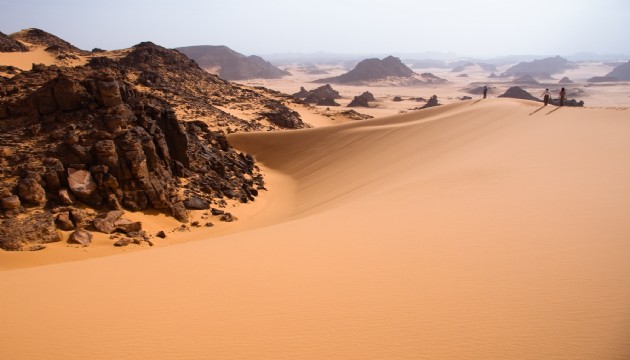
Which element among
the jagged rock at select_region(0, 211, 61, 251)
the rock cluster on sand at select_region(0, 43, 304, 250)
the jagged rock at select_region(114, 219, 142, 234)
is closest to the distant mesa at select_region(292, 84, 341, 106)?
the rock cluster on sand at select_region(0, 43, 304, 250)

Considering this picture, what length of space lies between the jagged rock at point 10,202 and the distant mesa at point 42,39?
108 ft

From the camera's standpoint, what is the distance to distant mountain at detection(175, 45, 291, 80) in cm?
10306

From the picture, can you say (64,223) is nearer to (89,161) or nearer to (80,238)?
(80,238)

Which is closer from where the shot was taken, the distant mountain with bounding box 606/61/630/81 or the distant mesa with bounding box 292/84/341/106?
the distant mesa with bounding box 292/84/341/106

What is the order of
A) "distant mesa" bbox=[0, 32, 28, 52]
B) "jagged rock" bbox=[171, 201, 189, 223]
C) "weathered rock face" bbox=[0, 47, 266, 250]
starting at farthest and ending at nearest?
"distant mesa" bbox=[0, 32, 28, 52] < "jagged rock" bbox=[171, 201, 189, 223] < "weathered rock face" bbox=[0, 47, 266, 250]

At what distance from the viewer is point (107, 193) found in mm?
9609

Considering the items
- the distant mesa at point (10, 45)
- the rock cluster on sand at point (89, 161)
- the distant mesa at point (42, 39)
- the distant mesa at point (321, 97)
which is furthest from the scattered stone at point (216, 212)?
the distant mesa at point (321, 97)

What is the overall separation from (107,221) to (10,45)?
33717mm

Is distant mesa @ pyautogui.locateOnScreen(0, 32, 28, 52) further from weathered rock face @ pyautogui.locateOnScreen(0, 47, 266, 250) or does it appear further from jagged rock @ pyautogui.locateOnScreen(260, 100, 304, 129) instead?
weathered rock face @ pyautogui.locateOnScreen(0, 47, 266, 250)

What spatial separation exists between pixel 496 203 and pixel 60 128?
10.6 metres

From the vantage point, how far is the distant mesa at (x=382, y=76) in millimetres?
93938

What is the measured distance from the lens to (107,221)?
8852mm

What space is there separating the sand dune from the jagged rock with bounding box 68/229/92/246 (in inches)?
85.7

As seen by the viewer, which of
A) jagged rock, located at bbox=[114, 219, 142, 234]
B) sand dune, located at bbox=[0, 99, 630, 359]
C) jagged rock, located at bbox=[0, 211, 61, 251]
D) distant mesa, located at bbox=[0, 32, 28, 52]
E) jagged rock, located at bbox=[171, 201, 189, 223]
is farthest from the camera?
distant mesa, located at bbox=[0, 32, 28, 52]
